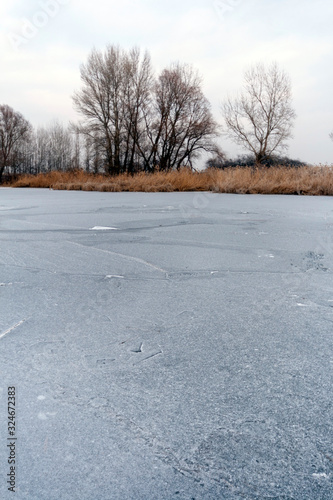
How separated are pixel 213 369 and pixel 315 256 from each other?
1.64m

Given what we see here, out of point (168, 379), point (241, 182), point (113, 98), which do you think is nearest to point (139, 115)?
point (113, 98)

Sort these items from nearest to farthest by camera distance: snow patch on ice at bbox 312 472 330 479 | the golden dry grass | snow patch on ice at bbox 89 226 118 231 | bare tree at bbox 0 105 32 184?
snow patch on ice at bbox 312 472 330 479 → snow patch on ice at bbox 89 226 118 231 → the golden dry grass → bare tree at bbox 0 105 32 184

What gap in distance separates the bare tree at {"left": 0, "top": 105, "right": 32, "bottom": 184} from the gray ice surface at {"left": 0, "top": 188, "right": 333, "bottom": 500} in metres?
36.1

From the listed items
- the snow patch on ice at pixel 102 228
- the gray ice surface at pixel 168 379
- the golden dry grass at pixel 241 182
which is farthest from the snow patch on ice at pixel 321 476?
the golden dry grass at pixel 241 182

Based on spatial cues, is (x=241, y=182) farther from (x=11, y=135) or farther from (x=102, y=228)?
(x=11, y=135)

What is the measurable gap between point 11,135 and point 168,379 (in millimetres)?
37756

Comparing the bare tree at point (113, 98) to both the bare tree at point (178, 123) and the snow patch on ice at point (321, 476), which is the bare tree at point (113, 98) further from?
the snow patch on ice at point (321, 476)

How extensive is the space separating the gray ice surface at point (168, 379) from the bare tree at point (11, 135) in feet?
119

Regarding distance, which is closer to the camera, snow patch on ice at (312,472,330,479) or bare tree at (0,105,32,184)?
snow patch on ice at (312,472,330,479)

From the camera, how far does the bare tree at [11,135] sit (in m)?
33.4

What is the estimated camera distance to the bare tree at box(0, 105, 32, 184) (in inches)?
1314

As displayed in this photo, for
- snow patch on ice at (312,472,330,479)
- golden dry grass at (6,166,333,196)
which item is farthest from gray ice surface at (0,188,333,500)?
golden dry grass at (6,166,333,196)

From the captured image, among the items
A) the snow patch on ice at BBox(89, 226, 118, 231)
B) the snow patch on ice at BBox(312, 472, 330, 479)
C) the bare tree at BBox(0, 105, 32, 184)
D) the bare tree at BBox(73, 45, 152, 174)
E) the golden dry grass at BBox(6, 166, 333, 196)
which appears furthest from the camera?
the bare tree at BBox(0, 105, 32, 184)

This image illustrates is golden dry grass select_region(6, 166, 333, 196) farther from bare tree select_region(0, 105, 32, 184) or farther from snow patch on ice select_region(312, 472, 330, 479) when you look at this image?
bare tree select_region(0, 105, 32, 184)
